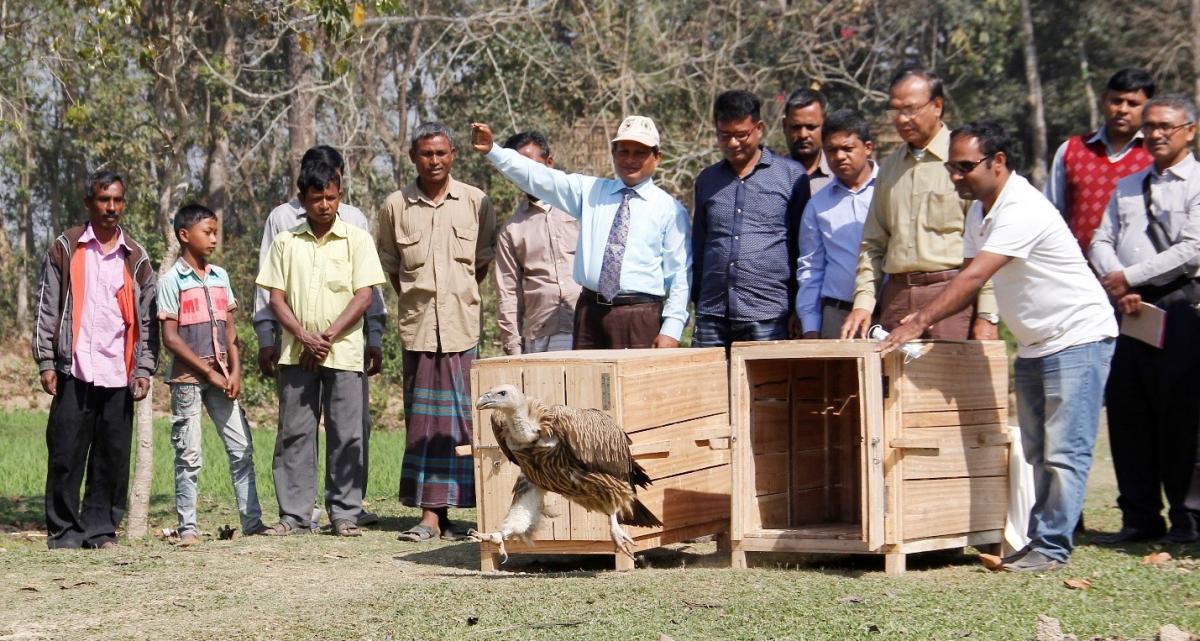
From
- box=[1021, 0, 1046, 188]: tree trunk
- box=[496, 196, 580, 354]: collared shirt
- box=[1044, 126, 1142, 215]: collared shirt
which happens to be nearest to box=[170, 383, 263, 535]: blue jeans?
box=[496, 196, 580, 354]: collared shirt

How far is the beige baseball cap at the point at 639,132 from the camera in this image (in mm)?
7430

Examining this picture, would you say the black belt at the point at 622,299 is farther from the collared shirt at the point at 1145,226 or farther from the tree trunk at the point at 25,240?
the tree trunk at the point at 25,240

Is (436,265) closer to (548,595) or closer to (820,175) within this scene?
(820,175)

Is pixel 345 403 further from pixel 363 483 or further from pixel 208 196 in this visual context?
pixel 208 196

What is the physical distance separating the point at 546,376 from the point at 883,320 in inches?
68.3

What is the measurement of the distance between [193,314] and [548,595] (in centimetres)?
331

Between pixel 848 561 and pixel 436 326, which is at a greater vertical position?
pixel 436 326

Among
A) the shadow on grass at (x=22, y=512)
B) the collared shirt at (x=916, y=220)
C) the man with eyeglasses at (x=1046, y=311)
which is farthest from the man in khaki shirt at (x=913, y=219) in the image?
the shadow on grass at (x=22, y=512)

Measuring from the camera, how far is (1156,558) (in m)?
6.76

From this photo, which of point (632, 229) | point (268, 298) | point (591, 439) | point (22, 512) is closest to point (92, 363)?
point (268, 298)

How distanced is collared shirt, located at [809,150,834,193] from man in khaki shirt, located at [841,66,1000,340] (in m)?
0.86

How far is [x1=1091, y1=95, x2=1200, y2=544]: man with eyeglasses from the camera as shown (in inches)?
286

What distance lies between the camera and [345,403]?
27.1 feet

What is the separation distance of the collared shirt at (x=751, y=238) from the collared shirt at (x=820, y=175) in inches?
10.5
